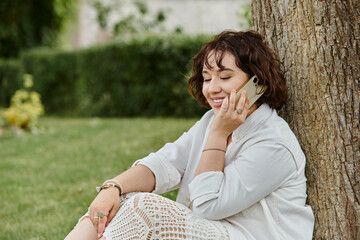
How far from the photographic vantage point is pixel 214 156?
79.3 inches

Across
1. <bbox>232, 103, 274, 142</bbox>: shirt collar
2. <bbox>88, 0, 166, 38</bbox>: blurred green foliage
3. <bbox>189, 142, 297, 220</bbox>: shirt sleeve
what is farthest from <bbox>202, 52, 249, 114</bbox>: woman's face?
<bbox>88, 0, 166, 38</bbox>: blurred green foliage

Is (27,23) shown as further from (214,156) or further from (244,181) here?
(244,181)

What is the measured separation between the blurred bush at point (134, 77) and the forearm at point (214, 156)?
7.11m

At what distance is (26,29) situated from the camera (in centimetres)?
1725

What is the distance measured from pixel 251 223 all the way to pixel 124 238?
0.57m

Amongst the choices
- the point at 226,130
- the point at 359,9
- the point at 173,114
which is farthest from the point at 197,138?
the point at 173,114

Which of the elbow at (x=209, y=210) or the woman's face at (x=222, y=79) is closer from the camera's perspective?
the elbow at (x=209, y=210)

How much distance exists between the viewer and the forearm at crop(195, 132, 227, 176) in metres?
2.00

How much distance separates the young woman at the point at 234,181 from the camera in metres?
1.89

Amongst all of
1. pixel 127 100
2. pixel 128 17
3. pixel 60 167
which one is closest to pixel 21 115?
pixel 127 100

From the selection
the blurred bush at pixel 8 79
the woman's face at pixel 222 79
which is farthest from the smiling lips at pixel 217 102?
the blurred bush at pixel 8 79

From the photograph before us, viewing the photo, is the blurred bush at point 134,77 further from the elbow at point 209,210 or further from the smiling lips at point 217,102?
the elbow at point 209,210

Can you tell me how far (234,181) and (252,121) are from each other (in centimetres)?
33

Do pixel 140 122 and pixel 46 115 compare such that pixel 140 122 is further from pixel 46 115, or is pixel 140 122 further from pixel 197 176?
pixel 197 176
